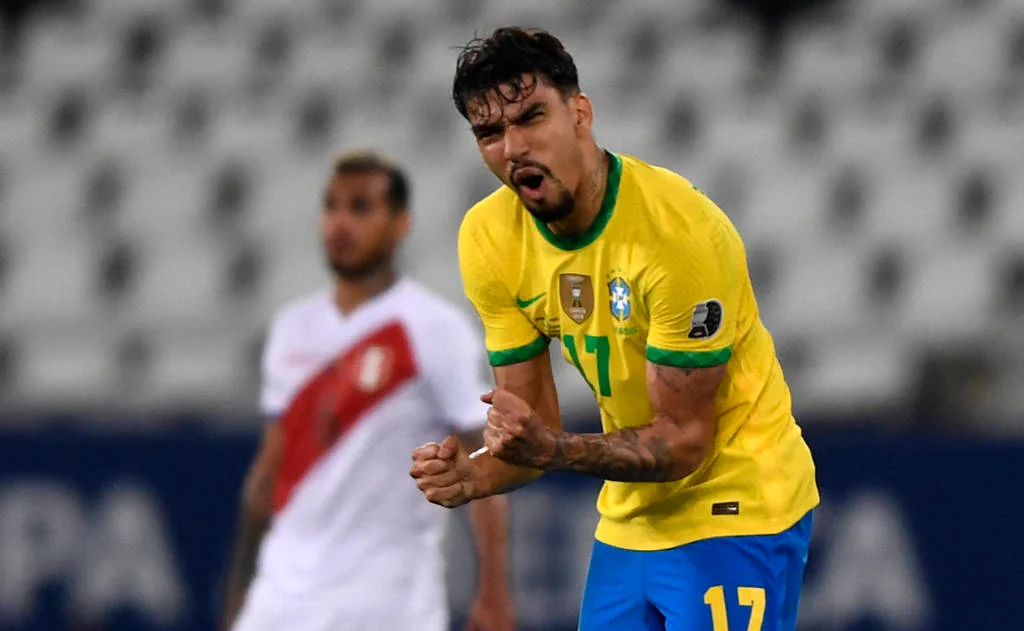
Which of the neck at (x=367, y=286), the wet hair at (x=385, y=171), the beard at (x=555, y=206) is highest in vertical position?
the wet hair at (x=385, y=171)

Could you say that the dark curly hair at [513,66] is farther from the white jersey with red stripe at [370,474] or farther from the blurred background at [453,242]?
the blurred background at [453,242]

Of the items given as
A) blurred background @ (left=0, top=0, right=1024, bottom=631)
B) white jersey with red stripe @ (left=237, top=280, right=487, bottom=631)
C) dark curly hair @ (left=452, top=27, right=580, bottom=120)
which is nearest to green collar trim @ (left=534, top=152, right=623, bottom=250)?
dark curly hair @ (left=452, top=27, right=580, bottom=120)

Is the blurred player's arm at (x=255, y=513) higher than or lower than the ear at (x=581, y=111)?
lower

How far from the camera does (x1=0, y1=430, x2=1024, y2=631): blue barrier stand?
22.7ft

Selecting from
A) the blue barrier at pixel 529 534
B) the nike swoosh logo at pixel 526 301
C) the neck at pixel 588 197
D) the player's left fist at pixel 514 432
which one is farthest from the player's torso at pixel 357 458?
the blue barrier at pixel 529 534

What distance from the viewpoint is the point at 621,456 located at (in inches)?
130

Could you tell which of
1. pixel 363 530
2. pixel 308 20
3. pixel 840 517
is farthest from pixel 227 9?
pixel 363 530

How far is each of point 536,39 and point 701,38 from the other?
21.2ft

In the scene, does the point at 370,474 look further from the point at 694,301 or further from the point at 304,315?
the point at 694,301

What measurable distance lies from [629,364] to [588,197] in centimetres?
39

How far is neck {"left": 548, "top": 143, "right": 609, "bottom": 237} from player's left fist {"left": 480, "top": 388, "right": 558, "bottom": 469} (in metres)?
0.48

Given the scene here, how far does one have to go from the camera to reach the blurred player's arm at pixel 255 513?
5320mm

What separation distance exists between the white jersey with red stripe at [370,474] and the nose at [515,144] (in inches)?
71.3

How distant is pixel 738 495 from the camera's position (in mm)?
3592
